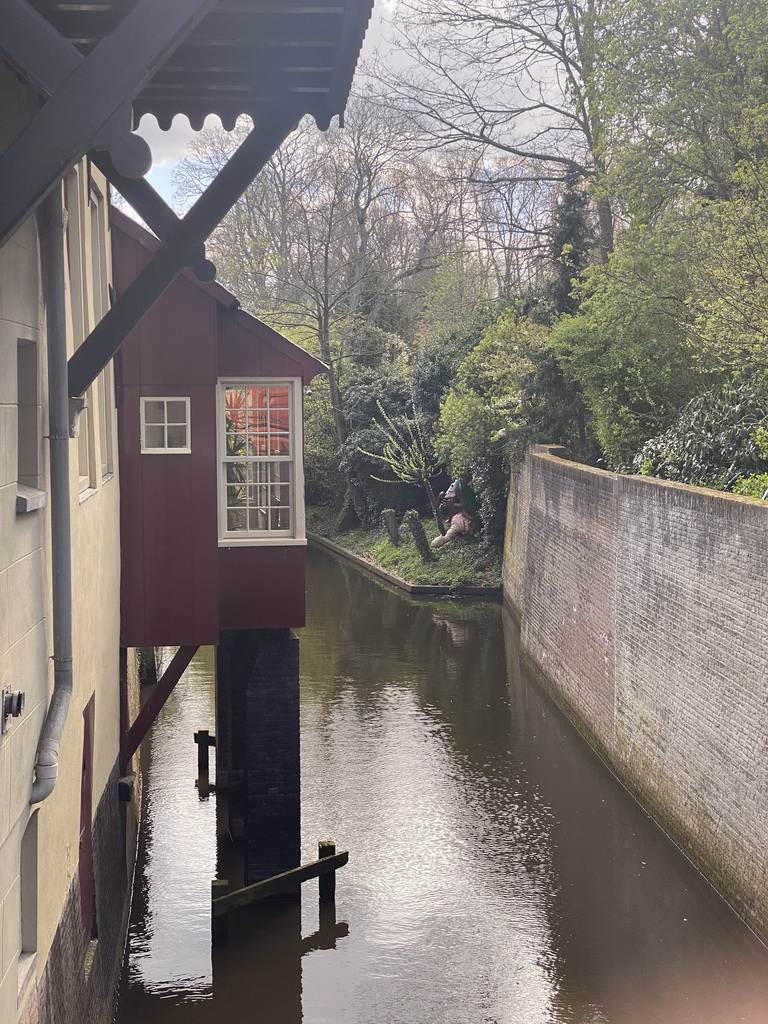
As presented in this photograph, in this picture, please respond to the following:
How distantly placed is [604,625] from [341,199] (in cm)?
2369

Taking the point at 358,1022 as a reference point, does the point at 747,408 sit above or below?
above

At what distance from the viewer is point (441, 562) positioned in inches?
1077

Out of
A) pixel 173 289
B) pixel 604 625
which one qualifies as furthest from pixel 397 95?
pixel 173 289

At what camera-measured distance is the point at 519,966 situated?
930 centimetres

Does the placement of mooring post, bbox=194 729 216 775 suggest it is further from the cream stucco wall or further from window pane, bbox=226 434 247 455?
the cream stucco wall

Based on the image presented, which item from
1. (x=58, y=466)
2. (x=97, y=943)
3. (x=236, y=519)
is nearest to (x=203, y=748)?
(x=236, y=519)

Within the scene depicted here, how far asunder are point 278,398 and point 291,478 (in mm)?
781

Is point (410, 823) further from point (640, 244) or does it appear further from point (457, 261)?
point (457, 261)

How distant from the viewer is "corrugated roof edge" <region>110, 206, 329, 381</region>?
9359 mm

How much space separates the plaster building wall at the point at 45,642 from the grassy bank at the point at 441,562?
17908mm

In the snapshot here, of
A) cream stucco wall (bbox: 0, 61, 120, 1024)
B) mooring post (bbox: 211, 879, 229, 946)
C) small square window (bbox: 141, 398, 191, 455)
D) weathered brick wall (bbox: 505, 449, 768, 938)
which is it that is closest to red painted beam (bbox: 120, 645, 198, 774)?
mooring post (bbox: 211, 879, 229, 946)

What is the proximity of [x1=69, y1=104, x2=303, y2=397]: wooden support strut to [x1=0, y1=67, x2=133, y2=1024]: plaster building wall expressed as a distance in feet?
1.30

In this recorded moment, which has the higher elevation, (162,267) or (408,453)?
(162,267)

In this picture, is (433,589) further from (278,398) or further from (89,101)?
(89,101)
